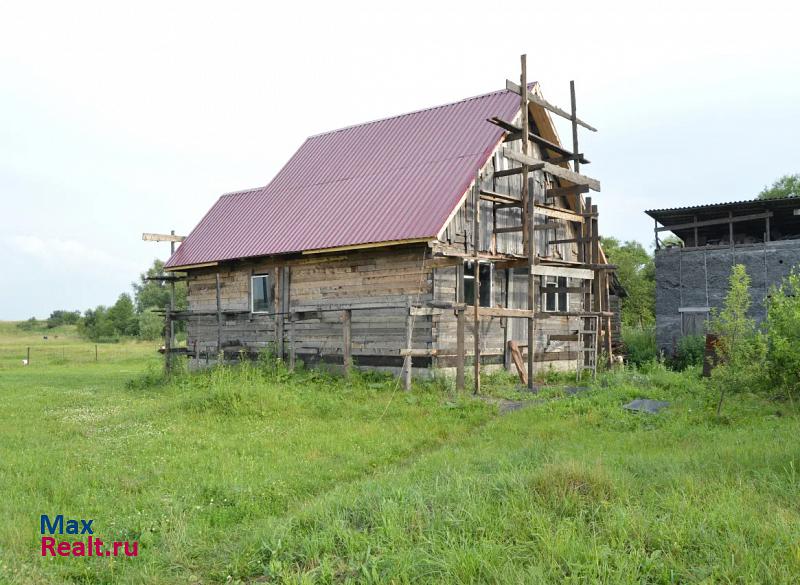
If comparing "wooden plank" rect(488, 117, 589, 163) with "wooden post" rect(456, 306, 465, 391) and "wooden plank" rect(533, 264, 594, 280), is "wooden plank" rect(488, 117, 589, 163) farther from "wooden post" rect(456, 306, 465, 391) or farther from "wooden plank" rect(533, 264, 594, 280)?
"wooden post" rect(456, 306, 465, 391)

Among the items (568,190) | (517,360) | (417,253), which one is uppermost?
(568,190)

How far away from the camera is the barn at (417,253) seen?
17.2 m

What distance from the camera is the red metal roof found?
1781 centimetres

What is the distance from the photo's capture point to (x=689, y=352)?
23562 millimetres

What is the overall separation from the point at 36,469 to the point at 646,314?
47.2m

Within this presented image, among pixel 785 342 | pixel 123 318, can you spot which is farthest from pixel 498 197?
pixel 123 318

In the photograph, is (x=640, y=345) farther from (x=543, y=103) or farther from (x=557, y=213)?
(x=543, y=103)

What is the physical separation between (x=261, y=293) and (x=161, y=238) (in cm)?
555

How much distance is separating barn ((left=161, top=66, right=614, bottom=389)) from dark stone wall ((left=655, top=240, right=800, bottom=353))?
450cm

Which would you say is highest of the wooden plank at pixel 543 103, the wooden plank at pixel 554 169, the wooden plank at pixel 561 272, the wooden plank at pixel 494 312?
the wooden plank at pixel 543 103

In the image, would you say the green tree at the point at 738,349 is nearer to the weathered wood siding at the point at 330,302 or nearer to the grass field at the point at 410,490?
the grass field at the point at 410,490

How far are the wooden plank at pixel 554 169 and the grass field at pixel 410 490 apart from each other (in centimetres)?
693

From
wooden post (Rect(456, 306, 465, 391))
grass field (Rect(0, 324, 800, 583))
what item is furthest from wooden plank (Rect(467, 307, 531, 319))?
grass field (Rect(0, 324, 800, 583))

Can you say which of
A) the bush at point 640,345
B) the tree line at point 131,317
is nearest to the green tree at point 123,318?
the tree line at point 131,317
